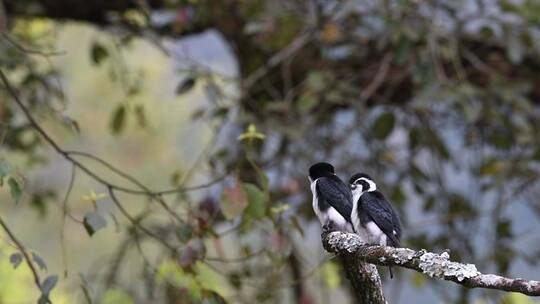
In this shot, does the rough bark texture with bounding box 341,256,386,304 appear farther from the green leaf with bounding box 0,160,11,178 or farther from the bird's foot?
the green leaf with bounding box 0,160,11,178

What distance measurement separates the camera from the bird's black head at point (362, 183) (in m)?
2.37

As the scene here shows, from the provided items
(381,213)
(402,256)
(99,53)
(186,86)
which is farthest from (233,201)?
(99,53)

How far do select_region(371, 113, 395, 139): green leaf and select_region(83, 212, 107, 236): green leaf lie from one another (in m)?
2.33

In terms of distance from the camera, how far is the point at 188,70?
4910 millimetres

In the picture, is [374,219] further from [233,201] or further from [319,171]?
[233,201]

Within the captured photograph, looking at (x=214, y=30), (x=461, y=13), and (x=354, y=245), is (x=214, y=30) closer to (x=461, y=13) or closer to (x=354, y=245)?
(x=461, y=13)

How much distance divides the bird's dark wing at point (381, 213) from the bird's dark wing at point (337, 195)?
4 centimetres

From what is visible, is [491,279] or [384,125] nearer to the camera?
[491,279]

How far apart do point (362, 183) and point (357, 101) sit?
266 centimetres

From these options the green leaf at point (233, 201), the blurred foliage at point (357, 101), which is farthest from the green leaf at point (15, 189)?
the blurred foliage at point (357, 101)

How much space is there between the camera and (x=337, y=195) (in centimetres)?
235

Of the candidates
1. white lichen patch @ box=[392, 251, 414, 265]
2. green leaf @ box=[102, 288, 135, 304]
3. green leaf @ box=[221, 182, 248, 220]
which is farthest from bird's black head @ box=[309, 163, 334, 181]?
green leaf @ box=[102, 288, 135, 304]

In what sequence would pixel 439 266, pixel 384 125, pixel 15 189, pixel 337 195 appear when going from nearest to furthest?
pixel 439 266, pixel 337 195, pixel 15 189, pixel 384 125

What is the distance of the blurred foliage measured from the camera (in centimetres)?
498
